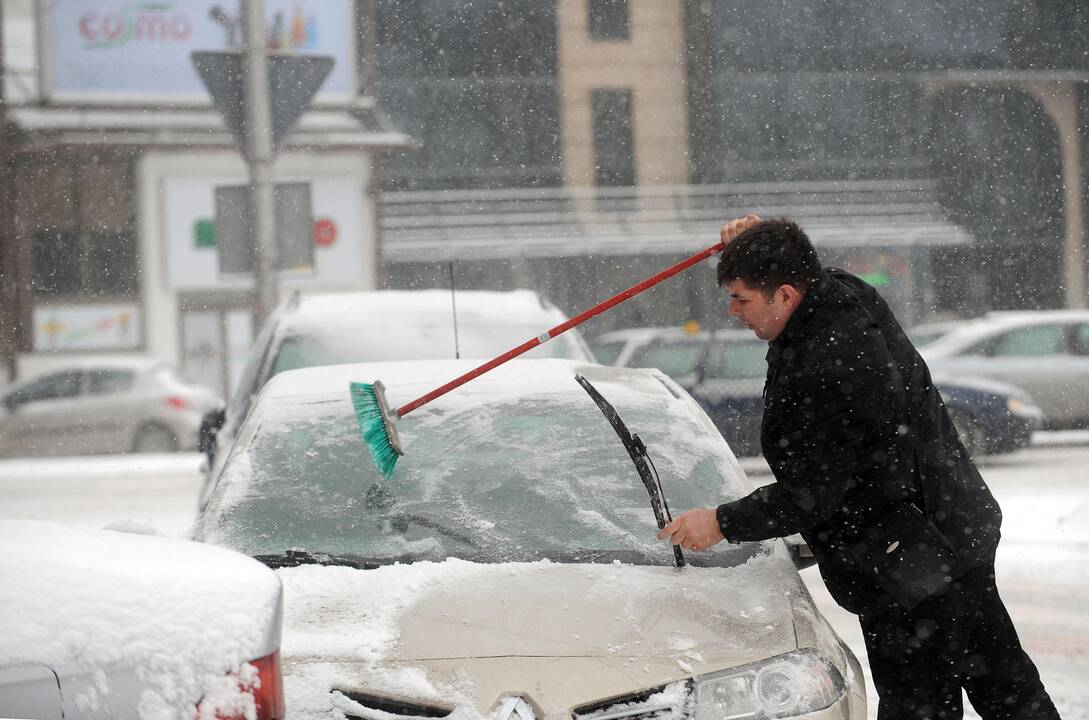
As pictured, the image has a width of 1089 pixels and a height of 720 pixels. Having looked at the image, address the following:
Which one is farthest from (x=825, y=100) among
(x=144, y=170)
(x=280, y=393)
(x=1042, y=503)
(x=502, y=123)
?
(x=280, y=393)

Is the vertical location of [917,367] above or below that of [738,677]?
above

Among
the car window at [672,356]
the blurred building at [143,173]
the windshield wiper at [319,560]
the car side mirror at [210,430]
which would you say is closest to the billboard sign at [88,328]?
the blurred building at [143,173]

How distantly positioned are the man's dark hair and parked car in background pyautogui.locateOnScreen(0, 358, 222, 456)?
36.6 ft

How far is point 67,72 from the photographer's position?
17.2m

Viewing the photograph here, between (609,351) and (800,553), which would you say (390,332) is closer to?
(800,553)

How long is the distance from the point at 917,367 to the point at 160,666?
1.72 meters

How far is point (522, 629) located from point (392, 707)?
0.32 metres

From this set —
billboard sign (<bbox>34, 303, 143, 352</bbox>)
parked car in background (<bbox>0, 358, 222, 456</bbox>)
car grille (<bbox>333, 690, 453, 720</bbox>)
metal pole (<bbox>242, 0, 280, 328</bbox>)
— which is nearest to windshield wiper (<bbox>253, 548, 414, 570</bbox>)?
car grille (<bbox>333, 690, 453, 720</bbox>)

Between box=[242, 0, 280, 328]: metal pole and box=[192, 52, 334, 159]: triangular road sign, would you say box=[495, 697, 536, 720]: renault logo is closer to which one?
box=[242, 0, 280, 328]: metal pole

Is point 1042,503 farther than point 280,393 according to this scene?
Yes

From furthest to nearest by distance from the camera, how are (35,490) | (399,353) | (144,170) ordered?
(144,170)
(35,490)
(399,353)

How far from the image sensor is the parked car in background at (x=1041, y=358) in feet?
38.3

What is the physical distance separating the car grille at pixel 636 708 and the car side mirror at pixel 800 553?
76 cm

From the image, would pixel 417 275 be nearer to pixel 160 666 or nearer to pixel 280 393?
pixel 280 393
